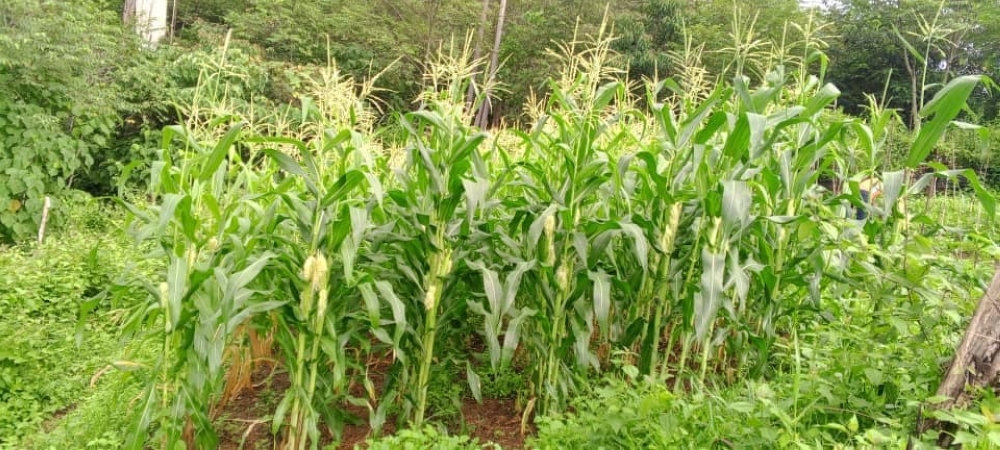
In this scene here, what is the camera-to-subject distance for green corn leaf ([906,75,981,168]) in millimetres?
2021

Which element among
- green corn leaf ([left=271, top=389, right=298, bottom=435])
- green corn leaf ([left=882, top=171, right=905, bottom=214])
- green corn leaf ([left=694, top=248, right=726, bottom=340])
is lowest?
green corn leaf ([left=271, top=389, right=298, bottom=435])

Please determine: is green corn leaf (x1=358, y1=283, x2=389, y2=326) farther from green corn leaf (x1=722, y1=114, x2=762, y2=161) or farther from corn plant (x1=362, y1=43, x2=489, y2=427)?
green corn leaf (x1=722, y1=114, x2=762, y2=161)

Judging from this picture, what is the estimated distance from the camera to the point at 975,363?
1.85 meters

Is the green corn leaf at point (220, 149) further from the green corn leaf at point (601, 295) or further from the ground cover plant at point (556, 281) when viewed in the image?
the green corn leaf at point (601, 295)

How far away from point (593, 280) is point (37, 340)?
384 centimetres

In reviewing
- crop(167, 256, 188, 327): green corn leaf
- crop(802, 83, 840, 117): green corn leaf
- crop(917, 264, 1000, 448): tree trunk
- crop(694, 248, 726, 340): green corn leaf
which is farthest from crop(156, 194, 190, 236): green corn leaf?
crop(917, 264, 1000, 448): tree trunk

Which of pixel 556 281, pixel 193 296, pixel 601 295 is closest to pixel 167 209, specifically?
pixel 193 296

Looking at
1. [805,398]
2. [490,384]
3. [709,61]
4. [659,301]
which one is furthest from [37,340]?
[709,61]

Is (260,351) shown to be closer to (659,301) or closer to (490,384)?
(490,384)

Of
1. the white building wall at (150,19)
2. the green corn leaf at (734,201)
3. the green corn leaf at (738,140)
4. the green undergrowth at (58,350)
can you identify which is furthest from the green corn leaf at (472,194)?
the white building wall at (150,19)

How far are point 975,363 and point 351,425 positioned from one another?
2.54 m

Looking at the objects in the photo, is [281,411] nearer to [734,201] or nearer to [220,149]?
[220,149]

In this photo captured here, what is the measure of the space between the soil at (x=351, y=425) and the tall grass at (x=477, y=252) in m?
0.12

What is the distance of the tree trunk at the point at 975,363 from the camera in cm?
183
